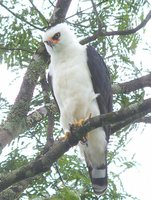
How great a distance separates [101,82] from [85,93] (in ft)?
0.55

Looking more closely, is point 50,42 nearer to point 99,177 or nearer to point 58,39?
point 58,39

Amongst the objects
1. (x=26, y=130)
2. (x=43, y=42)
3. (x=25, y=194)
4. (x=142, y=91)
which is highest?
(x=43, y=42)

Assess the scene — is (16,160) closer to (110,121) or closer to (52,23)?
(52,23)

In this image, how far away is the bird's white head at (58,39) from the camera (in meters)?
5.77

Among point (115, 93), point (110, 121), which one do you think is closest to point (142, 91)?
point (115, 93)

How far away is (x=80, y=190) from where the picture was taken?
516 centimetres

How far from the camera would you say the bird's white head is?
227 inches

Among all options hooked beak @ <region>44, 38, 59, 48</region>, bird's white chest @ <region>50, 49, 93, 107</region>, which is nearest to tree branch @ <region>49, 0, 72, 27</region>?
hooked beak @ <region>44, 38, 59, 48</region>

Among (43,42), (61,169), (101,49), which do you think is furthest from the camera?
(101,49)

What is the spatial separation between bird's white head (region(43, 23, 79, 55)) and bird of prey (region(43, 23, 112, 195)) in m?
0.02

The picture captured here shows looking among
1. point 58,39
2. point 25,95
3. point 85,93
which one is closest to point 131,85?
point 85,93

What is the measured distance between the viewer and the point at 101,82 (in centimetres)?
542

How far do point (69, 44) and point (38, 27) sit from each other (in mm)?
558

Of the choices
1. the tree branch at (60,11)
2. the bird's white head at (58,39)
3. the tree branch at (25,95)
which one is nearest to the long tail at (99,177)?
the tree branch at (25,95)
